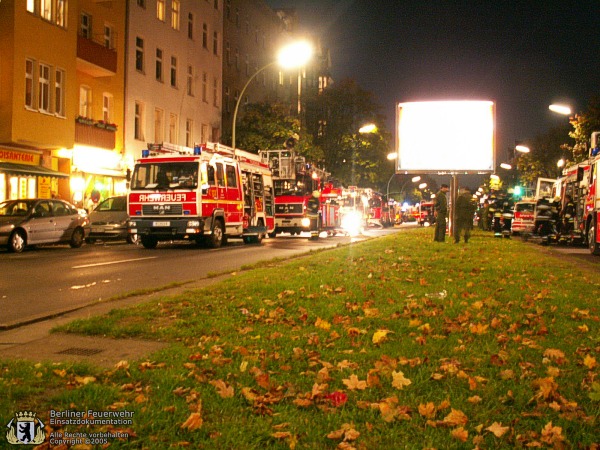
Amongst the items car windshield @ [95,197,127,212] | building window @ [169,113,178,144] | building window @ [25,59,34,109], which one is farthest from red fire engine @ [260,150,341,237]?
building window @ [169,113,178,144]

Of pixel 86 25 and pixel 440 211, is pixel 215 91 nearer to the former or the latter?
pixel 86 25

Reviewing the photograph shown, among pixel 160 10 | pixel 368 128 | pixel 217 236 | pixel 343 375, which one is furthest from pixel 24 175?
pixel 368 128

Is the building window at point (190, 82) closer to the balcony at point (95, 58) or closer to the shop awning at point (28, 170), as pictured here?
the balcony at point (95, 58)

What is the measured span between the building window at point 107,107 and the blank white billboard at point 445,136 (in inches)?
618

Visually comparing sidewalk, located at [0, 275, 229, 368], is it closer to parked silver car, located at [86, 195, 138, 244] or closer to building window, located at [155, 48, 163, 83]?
parked silver car, located at [86, 195, 138, 244]

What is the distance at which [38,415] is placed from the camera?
13.4 ft

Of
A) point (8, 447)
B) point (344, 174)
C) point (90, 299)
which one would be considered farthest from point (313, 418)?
point (344, 174)

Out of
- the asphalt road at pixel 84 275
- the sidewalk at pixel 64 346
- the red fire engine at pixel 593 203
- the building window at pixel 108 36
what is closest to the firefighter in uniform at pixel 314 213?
the asphalt road at pixel 84 275

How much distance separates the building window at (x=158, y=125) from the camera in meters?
41.6

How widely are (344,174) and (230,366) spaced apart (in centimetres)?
6705

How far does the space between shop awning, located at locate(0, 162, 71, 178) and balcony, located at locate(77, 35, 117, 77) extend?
19.0ft

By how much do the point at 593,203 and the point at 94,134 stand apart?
22.1 meters

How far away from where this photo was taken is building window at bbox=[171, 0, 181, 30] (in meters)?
43.6

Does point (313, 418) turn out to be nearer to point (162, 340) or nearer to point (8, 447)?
point (8, 447)
